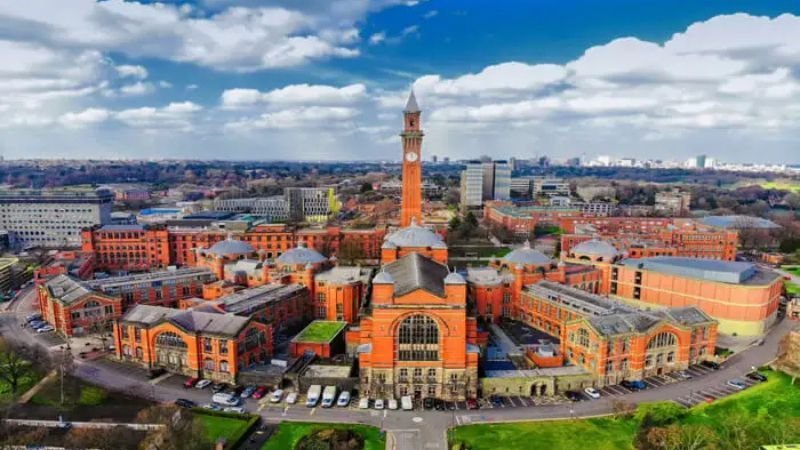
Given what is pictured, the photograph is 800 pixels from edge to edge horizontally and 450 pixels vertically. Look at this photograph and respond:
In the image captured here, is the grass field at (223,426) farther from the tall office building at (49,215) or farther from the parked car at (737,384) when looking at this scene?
the tall office building at (49,215)

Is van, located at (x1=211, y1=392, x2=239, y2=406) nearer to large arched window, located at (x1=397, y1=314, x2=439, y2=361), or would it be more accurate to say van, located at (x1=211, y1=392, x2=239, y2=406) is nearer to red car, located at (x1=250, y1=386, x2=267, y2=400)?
red car, located at (x1=250, y1=386, x2=267, y2=400)

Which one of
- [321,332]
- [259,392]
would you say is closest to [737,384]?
[321,332]

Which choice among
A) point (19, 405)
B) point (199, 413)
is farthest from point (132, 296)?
point (199, 413)

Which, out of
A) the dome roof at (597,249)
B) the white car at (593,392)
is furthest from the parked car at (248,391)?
the dome roof at (597,249)

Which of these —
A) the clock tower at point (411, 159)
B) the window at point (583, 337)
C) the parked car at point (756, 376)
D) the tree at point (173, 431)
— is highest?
the clock tower at point (411, 159)

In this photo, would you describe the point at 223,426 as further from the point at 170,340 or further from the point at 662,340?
the point at 662,340

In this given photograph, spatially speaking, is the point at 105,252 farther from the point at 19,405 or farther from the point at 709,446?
the point at 709,446
